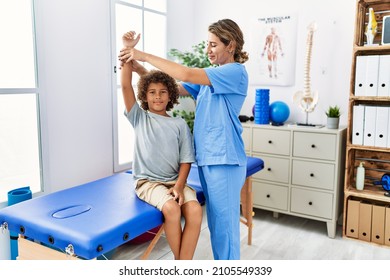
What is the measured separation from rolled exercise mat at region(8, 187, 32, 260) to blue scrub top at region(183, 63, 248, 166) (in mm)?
970

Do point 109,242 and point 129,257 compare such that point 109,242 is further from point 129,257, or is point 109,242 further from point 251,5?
point 251,5

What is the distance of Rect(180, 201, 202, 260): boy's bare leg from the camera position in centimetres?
167

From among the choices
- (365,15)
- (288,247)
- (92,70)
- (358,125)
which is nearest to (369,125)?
(358,125)

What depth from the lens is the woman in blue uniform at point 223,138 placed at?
1720 mm

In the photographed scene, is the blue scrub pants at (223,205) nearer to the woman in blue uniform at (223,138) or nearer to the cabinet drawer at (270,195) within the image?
the woman in blue uniform at (223,138)

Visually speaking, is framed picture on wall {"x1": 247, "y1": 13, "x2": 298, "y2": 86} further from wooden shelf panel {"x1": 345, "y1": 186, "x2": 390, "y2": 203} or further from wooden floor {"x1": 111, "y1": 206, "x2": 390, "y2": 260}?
wooden floor {"x1": 111, "y1": 206, "x2": 390, "y2": 260}

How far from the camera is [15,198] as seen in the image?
2.02 m

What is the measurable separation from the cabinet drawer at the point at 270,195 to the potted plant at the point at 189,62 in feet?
2.49

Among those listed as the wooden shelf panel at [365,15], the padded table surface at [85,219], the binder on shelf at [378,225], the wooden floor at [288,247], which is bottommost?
the wooden floor at [288,247]

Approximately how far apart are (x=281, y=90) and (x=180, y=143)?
1711 millimetres

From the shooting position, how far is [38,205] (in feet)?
5.50

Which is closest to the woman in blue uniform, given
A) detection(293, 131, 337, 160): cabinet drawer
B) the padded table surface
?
the padded table surface

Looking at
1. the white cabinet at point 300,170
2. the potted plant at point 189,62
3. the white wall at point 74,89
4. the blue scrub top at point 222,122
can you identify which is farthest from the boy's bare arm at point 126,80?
the white cabinet at point 300,170
